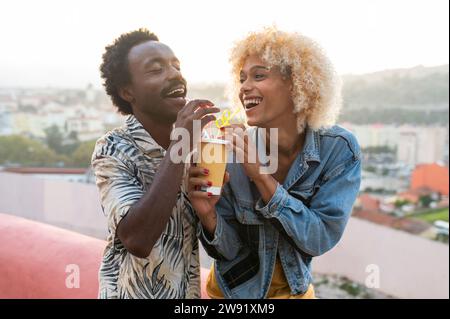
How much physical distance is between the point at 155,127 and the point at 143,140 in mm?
73

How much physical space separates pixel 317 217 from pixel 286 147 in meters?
0.29

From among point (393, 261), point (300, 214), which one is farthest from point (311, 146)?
point (393, 261)

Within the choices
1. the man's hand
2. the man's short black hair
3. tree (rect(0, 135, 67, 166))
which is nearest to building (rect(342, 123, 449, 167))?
tree (rect(0, 135, 67, 166))

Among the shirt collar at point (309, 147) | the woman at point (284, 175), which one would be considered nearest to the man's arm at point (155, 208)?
the woman at point (284, 175)

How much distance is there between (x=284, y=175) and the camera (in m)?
1.78

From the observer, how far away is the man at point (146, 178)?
1.41m

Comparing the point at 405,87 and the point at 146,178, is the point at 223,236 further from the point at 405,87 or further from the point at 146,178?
the point at 405,87

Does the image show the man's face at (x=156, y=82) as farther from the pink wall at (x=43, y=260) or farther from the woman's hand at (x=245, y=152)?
the pink wall at (x=43, y=260)

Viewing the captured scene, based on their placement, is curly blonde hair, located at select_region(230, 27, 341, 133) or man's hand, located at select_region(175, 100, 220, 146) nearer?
man's hand, located at select_region(175, 100, 220, 146)

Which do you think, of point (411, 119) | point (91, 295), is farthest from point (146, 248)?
point (411, 119)

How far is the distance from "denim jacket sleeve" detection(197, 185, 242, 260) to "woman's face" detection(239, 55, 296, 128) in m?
0.25

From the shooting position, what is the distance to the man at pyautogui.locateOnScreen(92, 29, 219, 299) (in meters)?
1.41

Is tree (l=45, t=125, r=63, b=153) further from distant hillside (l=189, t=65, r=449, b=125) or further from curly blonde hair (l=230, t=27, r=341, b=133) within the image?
curly blonde hair (l=230, t=27, r=341, b=133)
